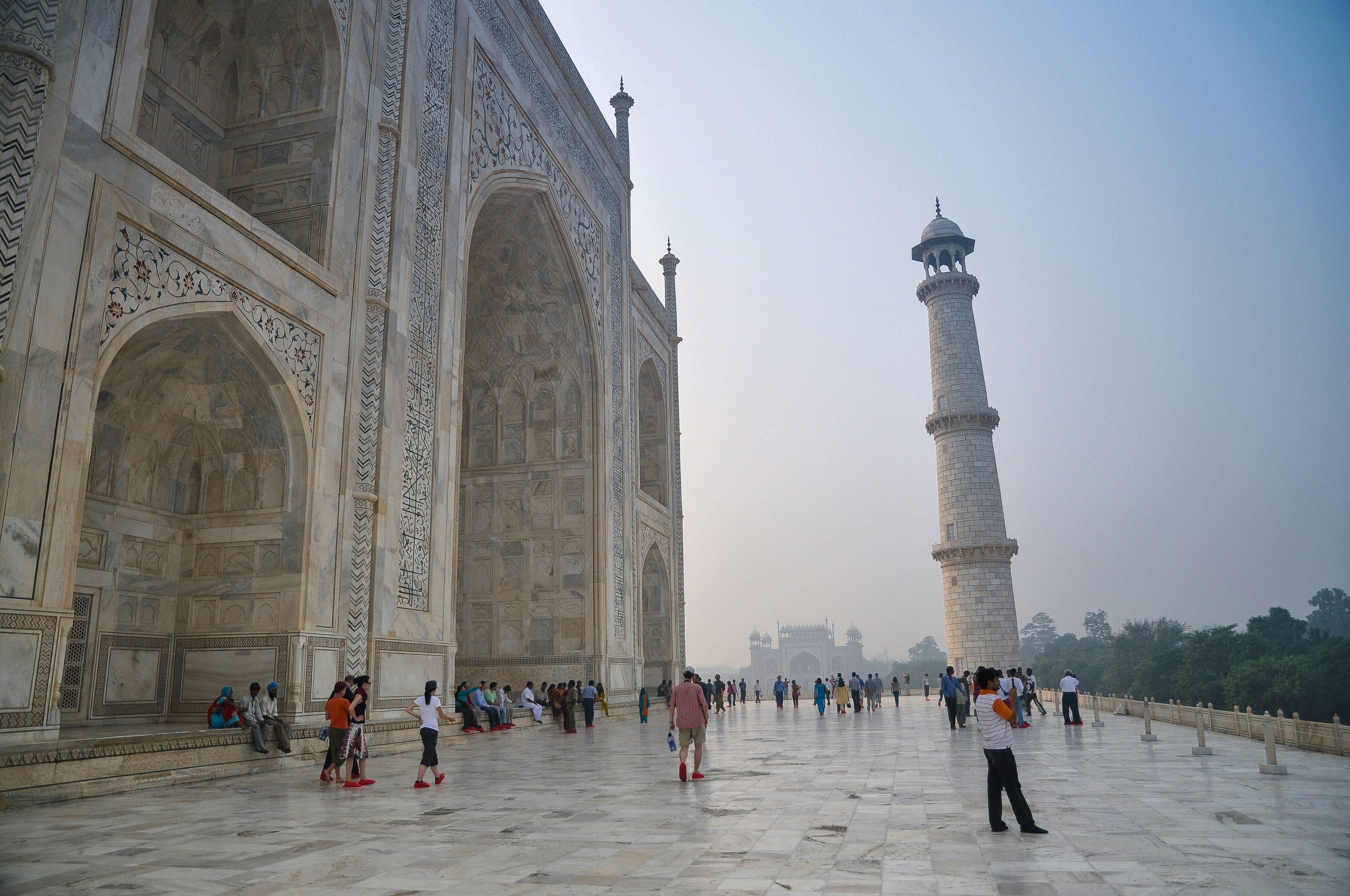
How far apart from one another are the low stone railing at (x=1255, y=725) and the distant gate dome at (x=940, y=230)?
790 inches

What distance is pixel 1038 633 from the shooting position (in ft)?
406

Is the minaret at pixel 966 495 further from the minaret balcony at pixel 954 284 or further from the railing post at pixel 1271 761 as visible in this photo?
the railing post at pixel 1271 761

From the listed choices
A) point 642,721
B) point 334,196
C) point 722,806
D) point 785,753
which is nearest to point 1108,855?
point 722,806

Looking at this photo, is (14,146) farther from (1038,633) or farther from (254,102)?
(1038,633)

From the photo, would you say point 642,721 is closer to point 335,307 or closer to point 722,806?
point 335,307

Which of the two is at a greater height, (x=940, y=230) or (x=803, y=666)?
(x=940, y=230)

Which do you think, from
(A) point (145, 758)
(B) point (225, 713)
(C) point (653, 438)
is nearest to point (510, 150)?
(B) point (225, 713)

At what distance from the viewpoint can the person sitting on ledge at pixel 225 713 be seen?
8.72 meters

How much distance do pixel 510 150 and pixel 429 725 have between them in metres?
11.2

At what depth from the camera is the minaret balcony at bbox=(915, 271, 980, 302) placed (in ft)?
107

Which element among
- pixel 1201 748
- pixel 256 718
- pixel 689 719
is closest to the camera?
pixel 689 719

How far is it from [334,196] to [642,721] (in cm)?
1183

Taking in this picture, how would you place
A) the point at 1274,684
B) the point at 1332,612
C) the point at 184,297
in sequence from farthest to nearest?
the point at 1332,612, the point at 1274,684, the point at 184,297

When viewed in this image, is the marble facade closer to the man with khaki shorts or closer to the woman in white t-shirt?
the woman in white t-shirt
